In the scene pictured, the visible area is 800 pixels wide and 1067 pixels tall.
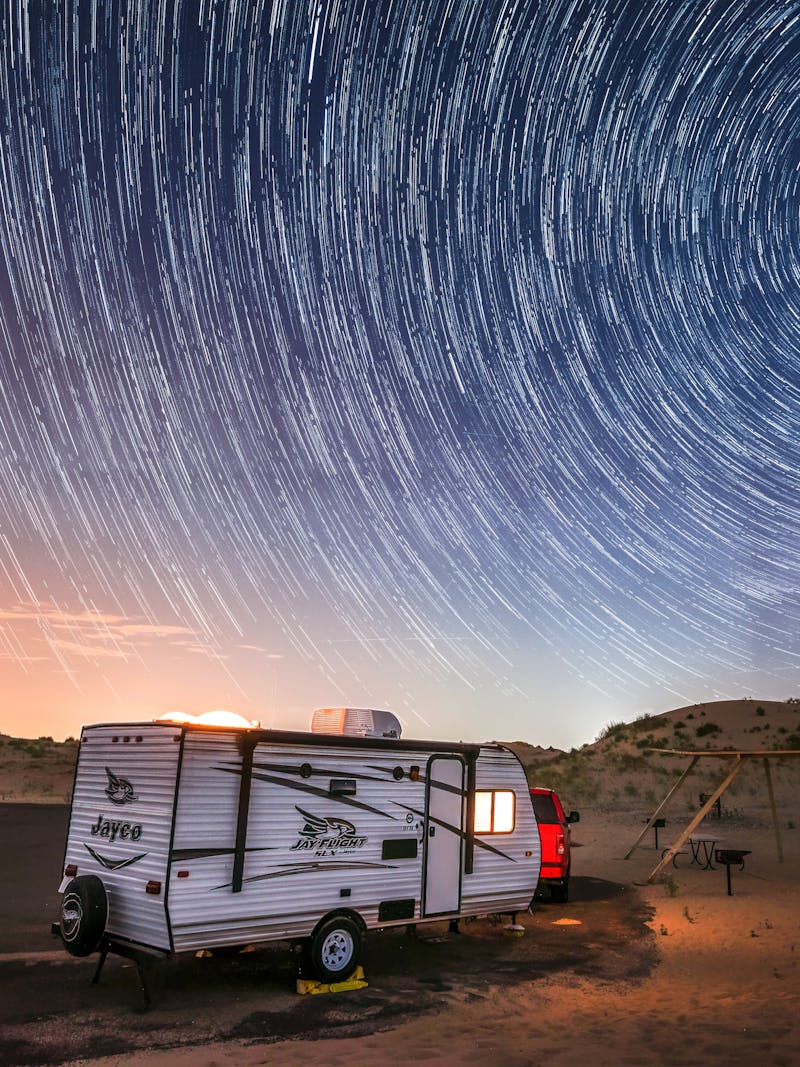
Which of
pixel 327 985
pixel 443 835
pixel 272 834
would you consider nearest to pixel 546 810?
pixel 443 835

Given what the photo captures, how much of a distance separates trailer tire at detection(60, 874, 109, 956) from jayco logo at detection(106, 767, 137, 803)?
0.83 m

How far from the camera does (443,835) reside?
1113 cm

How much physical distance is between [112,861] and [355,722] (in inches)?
155

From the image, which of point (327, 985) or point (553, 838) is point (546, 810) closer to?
point (553, 838)

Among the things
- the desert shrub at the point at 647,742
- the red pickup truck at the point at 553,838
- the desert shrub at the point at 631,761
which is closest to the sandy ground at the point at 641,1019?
the red pickup truck at the point at 553,838

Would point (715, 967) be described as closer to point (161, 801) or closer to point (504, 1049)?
point (504, 1049)

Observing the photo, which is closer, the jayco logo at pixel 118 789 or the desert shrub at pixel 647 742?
the jayco logo at pixel 118 789

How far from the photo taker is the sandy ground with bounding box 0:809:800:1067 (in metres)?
7.60

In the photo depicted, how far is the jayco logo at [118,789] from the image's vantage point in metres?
9.25

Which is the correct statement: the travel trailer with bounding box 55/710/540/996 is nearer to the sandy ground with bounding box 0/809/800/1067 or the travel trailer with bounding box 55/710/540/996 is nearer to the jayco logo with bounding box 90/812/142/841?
the jayco logo with bounding box 90/812/142/841

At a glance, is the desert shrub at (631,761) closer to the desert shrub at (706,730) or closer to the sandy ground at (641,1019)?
the desert shrub at (706,730)

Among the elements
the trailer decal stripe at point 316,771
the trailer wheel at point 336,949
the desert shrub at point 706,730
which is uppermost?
the desert shrub at point 706,730

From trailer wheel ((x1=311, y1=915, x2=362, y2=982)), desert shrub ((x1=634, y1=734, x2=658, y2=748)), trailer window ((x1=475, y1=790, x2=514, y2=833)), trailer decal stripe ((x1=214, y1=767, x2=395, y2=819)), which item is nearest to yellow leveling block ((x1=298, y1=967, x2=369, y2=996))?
trailer wheel ((x1=311, y1=915, x2=362, y2=982))

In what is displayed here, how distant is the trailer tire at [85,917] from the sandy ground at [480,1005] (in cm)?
58
